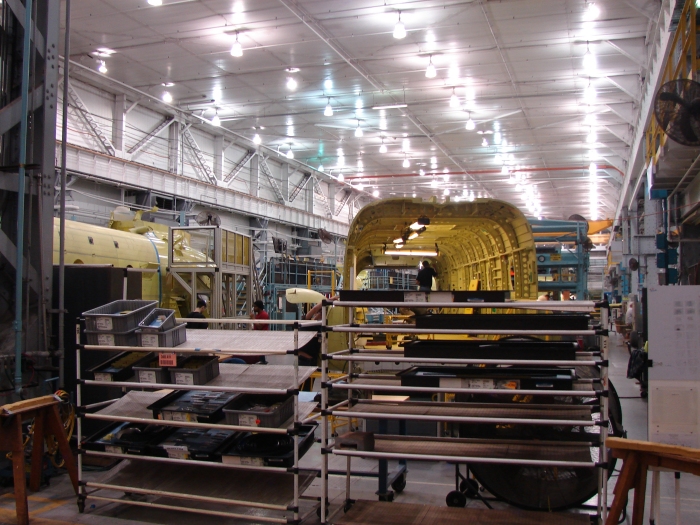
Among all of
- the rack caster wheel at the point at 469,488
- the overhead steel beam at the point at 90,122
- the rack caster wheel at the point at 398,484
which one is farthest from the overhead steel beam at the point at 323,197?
the rack caster wheel at the point at 469,488

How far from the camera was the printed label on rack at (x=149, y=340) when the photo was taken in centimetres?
531

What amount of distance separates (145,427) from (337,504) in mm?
2004

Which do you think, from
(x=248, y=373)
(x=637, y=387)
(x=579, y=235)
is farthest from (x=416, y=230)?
(x=579, y=235)

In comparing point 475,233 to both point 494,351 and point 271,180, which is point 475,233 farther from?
point 271,180

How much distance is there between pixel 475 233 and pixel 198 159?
1640cm

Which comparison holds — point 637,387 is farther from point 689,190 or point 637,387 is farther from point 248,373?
point 248,373

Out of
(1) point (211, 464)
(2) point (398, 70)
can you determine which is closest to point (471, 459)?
(1) point (211, 464)

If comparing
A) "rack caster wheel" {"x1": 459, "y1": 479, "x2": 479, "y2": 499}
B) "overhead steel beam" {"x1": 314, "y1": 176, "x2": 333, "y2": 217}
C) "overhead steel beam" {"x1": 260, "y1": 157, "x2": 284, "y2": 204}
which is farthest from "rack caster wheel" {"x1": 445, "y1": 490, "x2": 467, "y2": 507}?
"overhead steel beam" {"x1": 314, "y1": 176, "x2": 333, "y2": 217}

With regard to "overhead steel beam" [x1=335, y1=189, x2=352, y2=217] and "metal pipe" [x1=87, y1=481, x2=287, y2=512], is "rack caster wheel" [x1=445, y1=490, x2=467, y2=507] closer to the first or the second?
"metal pipe" [x1=87, y1=481, x2=287, y2=512]

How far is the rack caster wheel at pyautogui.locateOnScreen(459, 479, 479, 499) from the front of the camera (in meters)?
5.35

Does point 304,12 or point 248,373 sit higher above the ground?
point 304,12

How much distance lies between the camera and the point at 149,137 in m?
21.7

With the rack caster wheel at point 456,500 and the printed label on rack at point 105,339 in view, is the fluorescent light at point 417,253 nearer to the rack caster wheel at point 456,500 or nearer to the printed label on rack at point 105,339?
the rack caster wheel at point 456,500

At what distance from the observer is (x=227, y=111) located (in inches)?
891
